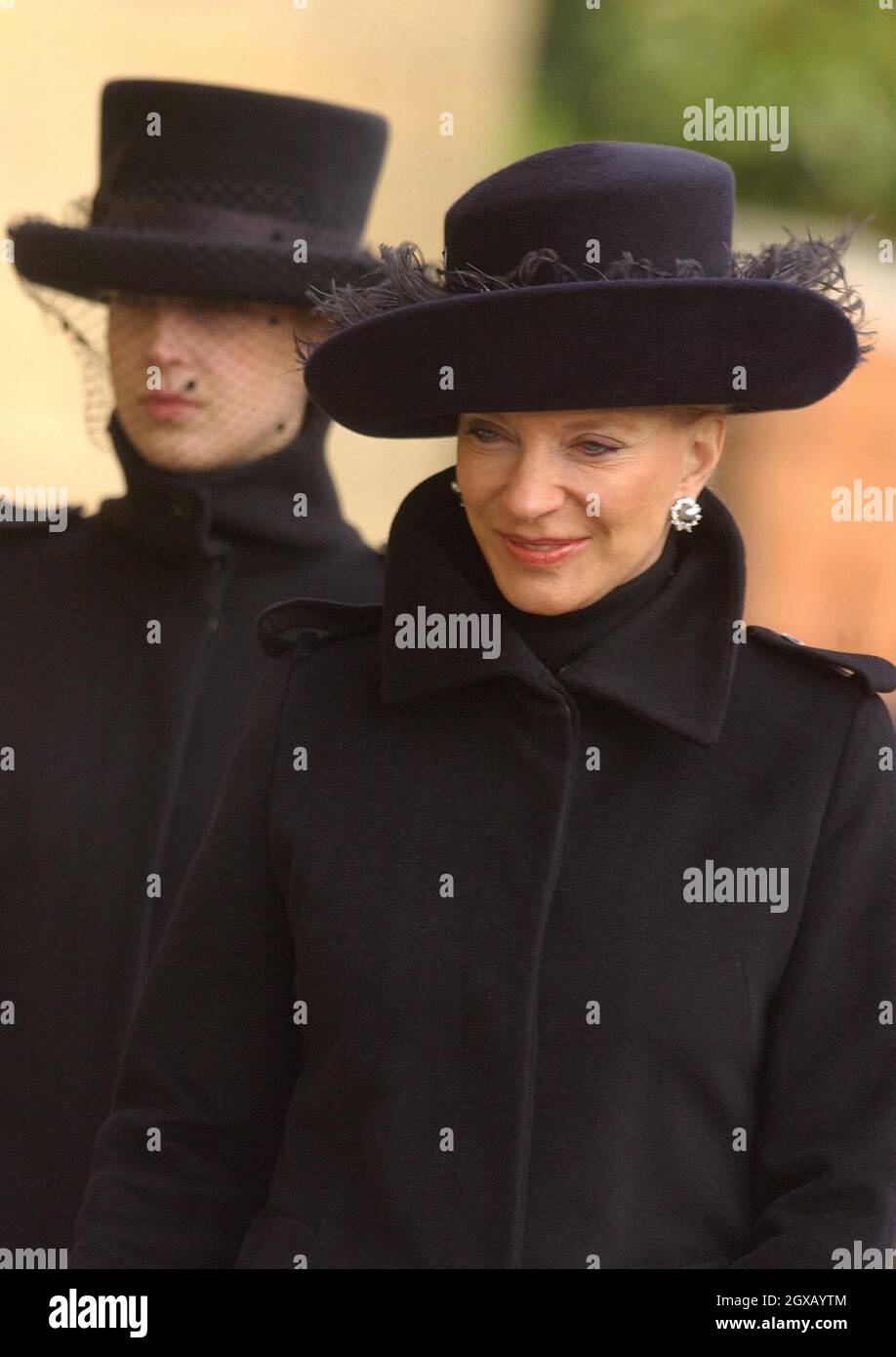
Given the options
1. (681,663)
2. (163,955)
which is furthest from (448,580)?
(163,955)

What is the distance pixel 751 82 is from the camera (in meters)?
7.37

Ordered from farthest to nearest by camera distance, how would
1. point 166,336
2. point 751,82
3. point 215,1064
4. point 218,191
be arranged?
point 751,82 < point 218,191 < point 166,336 < point 215,1064

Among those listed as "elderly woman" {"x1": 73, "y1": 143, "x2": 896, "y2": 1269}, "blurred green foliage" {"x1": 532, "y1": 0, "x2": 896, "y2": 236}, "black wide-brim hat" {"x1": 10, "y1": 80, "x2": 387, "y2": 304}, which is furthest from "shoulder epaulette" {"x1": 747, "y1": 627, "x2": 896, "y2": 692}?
"blurred green foliage" {"x1": 532, "y1": 0, "x2": 896, "y2": 236}

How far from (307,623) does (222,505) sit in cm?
89

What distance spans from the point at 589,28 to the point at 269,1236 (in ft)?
21.4

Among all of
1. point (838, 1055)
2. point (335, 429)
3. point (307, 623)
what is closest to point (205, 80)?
point (335, 429)

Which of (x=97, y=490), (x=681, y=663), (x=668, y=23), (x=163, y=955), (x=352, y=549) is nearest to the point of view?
(x=681, y=663)

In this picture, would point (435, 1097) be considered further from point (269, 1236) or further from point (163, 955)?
point (163, 955)

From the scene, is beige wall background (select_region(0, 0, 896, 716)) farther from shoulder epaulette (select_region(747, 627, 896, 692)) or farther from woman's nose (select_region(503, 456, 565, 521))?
woman's nose (select_region(503, 456, 565, 521))

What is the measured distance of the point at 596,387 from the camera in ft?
6.60

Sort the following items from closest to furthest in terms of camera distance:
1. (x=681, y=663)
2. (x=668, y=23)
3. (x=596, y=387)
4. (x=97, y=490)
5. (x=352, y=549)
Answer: (x=596, y=387) → (x=681, y=663) → (x=352, y=549) → (x=97, y=490) → (x=668, y=23)

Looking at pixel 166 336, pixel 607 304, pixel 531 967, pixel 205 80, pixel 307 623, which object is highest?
pixel 205 80

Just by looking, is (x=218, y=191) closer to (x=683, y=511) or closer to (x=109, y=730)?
(x=109, y=730)

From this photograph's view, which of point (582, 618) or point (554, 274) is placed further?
point (582, 618)
